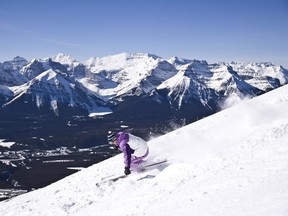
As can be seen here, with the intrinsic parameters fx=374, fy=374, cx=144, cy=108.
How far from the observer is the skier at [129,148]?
25.3 metres

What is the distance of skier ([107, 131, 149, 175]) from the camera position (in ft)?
83.0

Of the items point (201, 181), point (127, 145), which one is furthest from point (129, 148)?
point (201, 181)

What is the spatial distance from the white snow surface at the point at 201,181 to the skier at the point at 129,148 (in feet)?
2.98

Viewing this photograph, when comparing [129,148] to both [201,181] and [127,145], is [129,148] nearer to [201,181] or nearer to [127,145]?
[127,145]

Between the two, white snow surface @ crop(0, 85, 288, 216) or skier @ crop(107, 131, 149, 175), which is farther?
skier @ crop(107, 131, 149, 175)

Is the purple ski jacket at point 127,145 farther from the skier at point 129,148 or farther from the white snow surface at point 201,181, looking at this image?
the white snow surface at point 201,181

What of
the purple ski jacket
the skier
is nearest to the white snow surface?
the skier

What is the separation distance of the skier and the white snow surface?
909 mm

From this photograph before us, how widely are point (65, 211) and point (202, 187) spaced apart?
10264mm

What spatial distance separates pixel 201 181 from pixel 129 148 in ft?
24.0

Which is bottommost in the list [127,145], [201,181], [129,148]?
[201,181]

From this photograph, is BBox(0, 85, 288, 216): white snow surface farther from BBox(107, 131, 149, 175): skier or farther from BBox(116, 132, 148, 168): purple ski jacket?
BBox(116, 132, 148, 168): purple ski jacket

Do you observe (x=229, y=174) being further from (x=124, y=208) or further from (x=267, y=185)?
(x=124, y=208)

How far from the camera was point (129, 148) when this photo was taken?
25.4 meters
